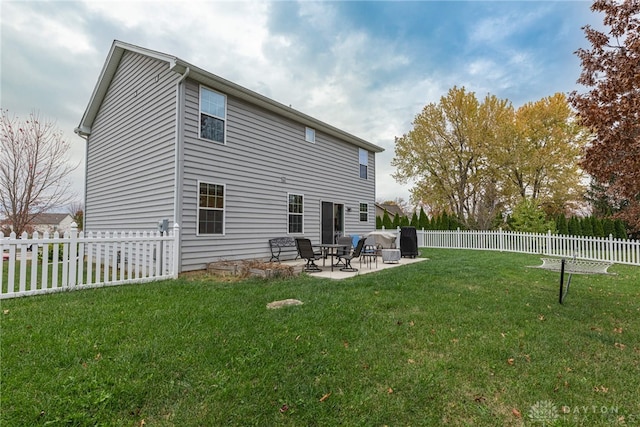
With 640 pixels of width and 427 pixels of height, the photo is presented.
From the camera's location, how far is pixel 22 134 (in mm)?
12766

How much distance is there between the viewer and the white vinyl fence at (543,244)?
10562 mm

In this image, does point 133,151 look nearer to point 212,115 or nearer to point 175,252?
point 212,115

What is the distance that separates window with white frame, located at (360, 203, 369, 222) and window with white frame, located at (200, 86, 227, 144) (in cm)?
731

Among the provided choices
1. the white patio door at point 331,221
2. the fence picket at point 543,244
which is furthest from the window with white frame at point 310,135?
the fence picket at point 543,244

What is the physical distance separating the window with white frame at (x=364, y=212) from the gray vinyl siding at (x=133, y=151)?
8362 mm

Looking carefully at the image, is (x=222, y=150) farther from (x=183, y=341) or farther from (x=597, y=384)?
(x=597, y=384)

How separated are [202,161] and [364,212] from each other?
802 centimetres

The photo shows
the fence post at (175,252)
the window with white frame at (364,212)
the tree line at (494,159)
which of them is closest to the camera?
the fence post at (175,252)

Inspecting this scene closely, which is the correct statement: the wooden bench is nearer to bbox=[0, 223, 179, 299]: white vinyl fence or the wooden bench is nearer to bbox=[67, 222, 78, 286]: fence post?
bbox=[0, 223, 179, 299]: white vinyl fence

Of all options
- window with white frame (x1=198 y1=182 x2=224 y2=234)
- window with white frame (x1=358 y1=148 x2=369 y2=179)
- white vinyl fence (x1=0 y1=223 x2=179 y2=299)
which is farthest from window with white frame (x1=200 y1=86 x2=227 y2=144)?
window with white frame (x1=358 y1=148 x2=369 y2=179)

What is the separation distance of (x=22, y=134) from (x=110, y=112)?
17.5 feet

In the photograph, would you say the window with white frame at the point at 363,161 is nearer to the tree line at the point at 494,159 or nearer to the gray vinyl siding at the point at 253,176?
the gray vinyl siding at the point at 253,176

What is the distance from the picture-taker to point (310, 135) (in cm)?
1142

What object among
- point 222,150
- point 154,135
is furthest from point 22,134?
point 222,150
